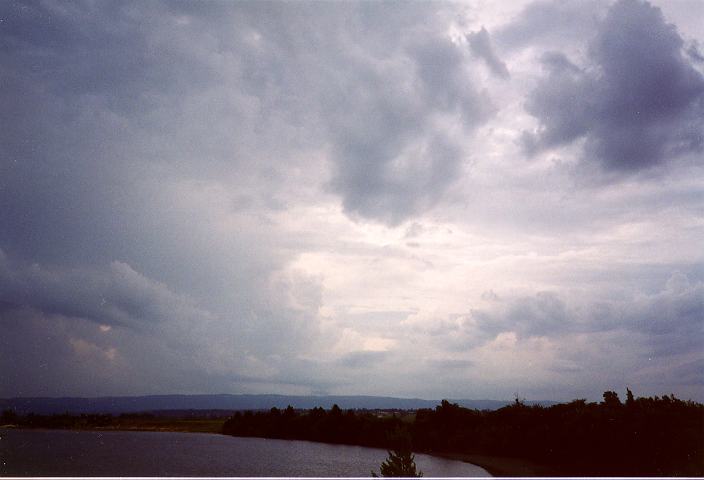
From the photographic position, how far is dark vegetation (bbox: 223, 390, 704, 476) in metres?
18.4

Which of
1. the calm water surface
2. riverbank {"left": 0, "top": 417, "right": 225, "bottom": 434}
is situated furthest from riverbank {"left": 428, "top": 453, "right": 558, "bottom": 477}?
riverbank {"left": 0, "top": 417, "right": 225, "bottom": 434}

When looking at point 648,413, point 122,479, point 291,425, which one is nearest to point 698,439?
point 648,413

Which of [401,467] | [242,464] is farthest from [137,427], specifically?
[401,467]

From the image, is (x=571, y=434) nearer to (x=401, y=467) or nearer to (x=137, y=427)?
(x=401, y=467)

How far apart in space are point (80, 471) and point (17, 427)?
82.3 metres

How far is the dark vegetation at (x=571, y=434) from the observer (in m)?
18.4

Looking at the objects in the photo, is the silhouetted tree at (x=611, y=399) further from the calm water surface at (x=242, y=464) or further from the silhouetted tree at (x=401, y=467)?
the silhouetted tree at (x=401, y=467)

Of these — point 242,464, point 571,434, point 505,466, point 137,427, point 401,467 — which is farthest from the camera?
point 137,427

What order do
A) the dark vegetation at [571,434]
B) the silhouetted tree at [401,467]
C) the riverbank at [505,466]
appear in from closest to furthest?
1. the silhouetted tree at [401,467]
2. the dark vegetation at [571,434]
3. the riverbank at [505,466]

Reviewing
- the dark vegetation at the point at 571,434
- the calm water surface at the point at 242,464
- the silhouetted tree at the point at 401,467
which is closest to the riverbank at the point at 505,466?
the dark vegetation at the point at 571,434

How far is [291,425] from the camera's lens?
54.8 meters

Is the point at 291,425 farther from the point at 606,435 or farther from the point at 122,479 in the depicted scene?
the point at 122,479

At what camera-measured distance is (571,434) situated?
2411 cm

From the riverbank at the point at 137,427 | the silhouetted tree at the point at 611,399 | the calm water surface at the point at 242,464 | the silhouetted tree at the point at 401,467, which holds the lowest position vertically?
the riverbank at the point at 137,427
